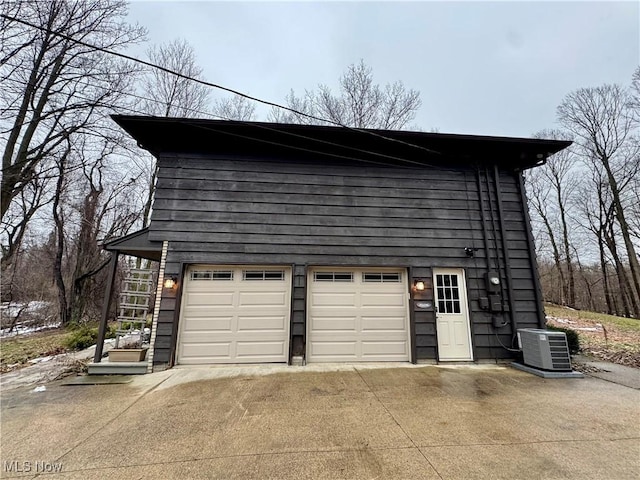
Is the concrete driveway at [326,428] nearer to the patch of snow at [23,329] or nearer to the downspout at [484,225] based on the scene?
the downspout at [484,225]

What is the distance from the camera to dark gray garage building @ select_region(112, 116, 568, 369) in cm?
468

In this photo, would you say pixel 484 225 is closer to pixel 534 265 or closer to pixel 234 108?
pixel 534 265

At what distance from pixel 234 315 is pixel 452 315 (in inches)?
158

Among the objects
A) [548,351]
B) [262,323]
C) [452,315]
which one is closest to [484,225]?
[452,315]

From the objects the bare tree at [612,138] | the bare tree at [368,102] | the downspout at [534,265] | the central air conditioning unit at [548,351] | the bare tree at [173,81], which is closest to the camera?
the central air conditioning unit at [548,351]

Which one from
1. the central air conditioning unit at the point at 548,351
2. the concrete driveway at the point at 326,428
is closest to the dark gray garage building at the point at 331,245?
the central air conditioning unit at the point at 548,351

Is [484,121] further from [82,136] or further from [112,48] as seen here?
[82,136]

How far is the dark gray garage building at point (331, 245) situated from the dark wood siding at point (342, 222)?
2 centimetres

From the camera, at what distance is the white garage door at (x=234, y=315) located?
4.57m

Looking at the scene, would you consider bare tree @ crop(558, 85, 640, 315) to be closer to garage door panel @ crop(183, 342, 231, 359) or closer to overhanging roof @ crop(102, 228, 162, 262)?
garage door panel @ crop(183, 342, 231, 359)

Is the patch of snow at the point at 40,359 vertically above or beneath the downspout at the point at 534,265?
beneath

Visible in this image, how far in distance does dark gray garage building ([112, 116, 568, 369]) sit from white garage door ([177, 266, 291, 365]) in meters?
0.02

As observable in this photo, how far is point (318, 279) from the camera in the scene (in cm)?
496

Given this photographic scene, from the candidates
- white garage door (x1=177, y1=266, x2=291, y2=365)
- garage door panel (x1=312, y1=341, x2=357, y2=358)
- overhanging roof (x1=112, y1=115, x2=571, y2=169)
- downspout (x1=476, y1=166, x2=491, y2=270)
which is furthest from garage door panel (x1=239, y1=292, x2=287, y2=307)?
downspout (x1=476, y1=166, x2=491, y2=270)
